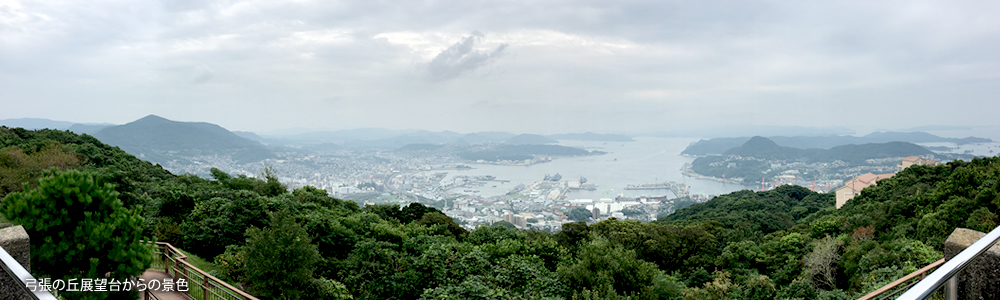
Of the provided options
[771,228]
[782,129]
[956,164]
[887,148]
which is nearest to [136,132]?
[771,228]

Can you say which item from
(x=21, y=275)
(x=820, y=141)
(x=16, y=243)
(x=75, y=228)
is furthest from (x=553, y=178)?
(x=21, y=275)

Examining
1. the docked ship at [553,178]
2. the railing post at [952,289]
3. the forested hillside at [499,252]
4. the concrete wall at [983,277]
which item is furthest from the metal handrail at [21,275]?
the docked ship at [553,178]

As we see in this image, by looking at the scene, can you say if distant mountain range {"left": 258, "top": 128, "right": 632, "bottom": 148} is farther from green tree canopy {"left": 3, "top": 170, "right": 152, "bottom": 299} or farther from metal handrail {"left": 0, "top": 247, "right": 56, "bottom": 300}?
metal handrail {"left": 0, "top": 247, "right": 56, "bottom": 300}

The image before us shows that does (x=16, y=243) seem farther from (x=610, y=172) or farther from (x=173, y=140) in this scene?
(x=610, y=172)

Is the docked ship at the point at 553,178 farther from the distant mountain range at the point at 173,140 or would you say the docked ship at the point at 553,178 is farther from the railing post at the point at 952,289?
the railing post at the point at 952,289

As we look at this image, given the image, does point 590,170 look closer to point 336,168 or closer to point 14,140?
point 336,168
